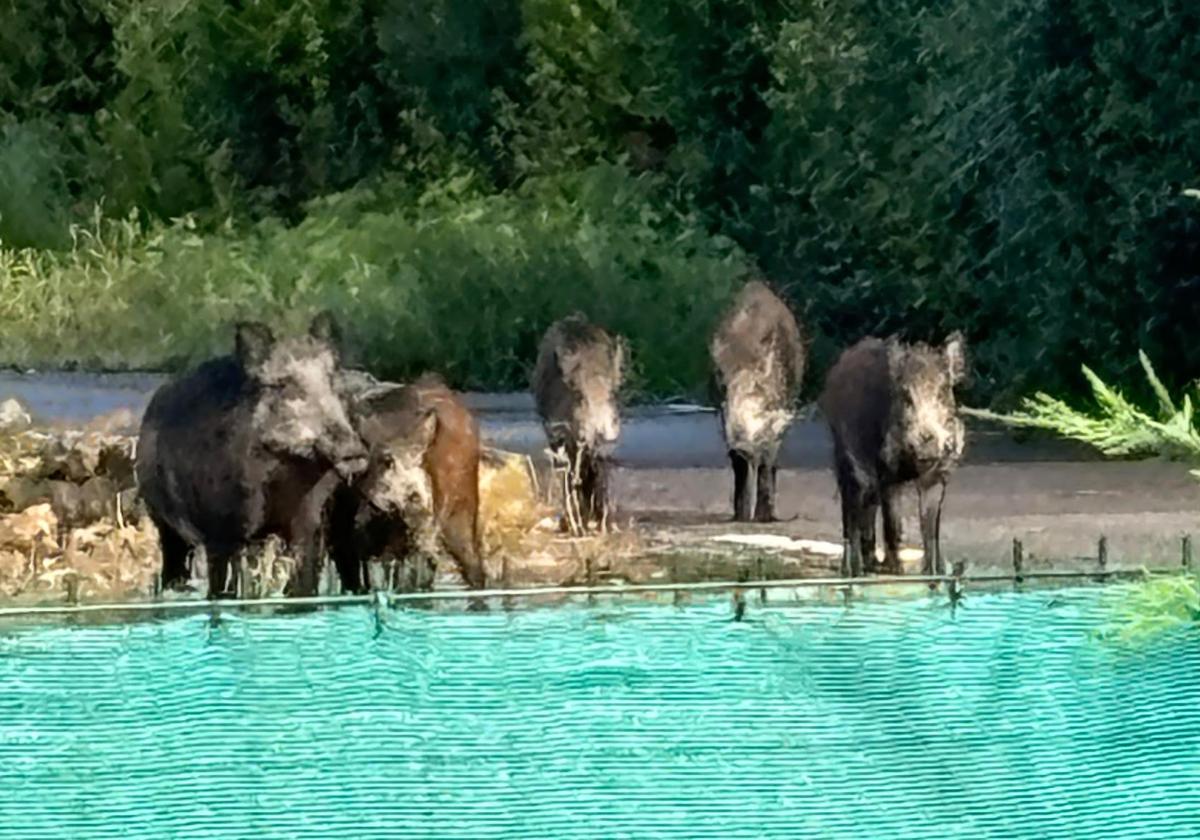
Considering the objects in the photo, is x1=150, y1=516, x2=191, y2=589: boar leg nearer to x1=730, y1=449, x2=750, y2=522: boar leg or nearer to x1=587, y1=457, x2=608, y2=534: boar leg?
x1=587, y1=457, x2=608, y2=534: boar leg

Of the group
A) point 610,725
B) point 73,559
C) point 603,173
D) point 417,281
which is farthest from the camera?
point 603,173

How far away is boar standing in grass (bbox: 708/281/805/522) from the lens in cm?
247

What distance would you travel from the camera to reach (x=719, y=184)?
10.3 ft

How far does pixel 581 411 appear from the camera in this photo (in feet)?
8.36

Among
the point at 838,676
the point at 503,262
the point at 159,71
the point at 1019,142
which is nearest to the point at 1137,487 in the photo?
the point at 1019,142

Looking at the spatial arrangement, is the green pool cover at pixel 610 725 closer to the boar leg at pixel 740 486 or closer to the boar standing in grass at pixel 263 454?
the boar standing in grass at pixel 263 454

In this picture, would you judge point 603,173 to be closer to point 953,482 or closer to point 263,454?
point 953,482

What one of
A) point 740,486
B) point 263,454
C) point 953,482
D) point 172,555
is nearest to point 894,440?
point 953,482

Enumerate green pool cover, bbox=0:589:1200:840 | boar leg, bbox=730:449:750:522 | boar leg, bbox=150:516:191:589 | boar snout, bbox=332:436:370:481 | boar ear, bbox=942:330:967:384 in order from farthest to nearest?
1. boar leg, bbox=730:449:750:522
2. boar ear, bbox=942:330:967:384
3. boar leg, bbox=150:516:191:589
4. boar snout, bbox=332:436:370:481
5. green pool cover, bbox=0:589:1200:840

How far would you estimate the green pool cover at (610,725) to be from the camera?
1.32 metres

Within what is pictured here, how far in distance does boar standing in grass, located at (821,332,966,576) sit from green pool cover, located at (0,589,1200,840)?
0.57 m

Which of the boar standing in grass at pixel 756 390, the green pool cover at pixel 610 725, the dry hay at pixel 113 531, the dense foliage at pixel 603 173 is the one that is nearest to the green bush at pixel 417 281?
the dense foliage at pixel 603 173

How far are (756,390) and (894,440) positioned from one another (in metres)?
0.43

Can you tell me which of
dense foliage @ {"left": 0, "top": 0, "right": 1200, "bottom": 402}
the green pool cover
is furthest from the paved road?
the green pool cover
